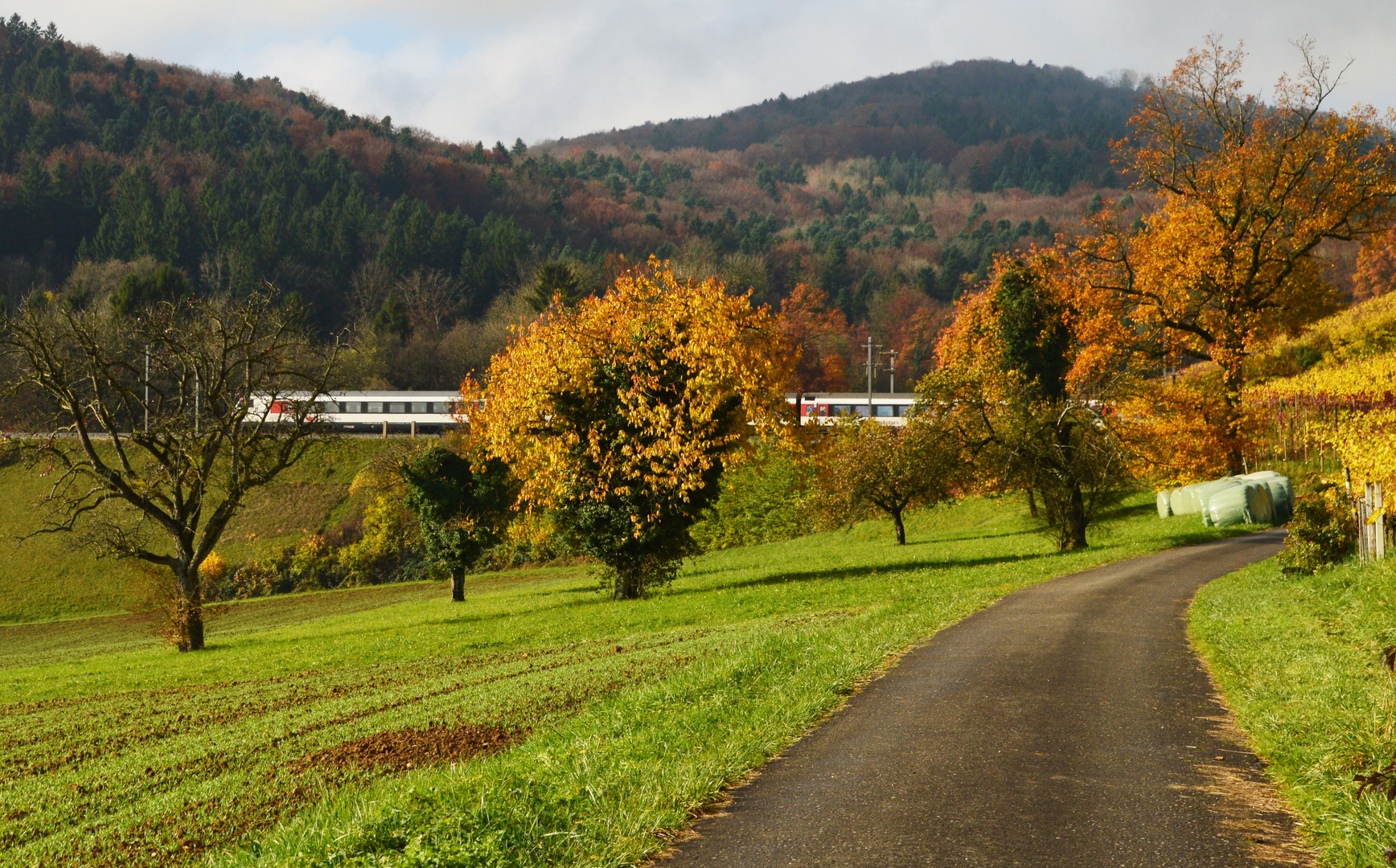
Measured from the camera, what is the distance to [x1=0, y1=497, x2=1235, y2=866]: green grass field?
254 inches

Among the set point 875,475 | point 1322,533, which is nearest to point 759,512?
point 875,475

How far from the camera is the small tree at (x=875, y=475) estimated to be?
4084cm

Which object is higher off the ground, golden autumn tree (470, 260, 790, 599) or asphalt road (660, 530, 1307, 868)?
golden autumn tree (470, 260, 790, 599)

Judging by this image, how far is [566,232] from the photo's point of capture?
470 ft

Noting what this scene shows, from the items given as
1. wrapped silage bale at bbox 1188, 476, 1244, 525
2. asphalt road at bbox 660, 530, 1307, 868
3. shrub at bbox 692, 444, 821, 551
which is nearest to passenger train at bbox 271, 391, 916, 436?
shrub at bbox 692, 444, 821, 551

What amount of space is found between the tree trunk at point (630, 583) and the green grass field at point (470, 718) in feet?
2.66

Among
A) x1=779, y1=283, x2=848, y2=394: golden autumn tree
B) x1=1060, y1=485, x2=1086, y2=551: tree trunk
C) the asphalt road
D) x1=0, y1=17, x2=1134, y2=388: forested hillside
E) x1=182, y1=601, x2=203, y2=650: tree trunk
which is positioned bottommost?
x1=182, y1=601, x2=203, y2=650: tree trunk

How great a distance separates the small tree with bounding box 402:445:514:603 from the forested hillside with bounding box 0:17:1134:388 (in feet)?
165

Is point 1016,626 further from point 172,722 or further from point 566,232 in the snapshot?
point 566,232

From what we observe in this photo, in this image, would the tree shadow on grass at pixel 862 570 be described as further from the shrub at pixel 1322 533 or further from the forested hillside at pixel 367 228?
the forested hillside at pixel 367 228

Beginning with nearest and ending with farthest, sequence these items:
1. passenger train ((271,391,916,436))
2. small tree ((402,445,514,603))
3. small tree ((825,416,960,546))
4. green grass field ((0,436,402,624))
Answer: small tree ((402,445,514,603))
small tree ((825,416,960,546))
green grass field ((0,436,402,624))
passenger train ((271,391,916,436))

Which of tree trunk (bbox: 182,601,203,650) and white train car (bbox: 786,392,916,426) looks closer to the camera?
tree trunk (bbox: 182,601,203,650)

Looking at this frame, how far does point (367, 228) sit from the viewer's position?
122 m

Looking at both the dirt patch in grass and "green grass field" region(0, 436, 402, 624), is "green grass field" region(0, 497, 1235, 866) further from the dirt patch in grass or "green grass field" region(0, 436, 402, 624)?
"green grass field" region(0, 436, 402, 624)
